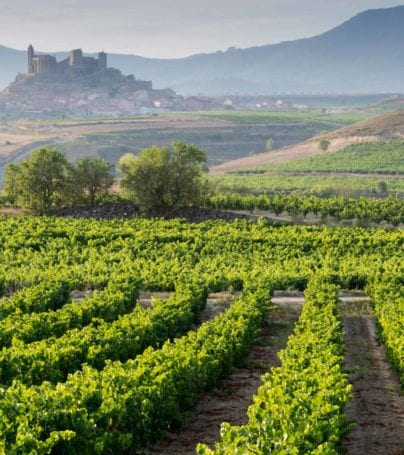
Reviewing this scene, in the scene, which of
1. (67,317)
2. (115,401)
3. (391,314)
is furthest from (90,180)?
(115,401)

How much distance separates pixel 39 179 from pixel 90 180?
525 cm

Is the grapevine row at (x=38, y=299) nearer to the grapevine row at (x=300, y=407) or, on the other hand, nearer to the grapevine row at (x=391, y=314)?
the grapevine row at (x=300, y=407)

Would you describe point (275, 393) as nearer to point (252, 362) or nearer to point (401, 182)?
point (252, 362)

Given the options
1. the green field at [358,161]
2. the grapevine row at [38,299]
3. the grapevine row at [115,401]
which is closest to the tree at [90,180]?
the grapevine row at [38,299]

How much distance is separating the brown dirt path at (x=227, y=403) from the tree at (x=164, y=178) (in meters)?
44.7

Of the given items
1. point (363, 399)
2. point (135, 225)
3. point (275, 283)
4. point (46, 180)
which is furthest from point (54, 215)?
point (363, 399)

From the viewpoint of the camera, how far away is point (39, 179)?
277 feet

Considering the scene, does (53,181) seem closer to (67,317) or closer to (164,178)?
(164,178)

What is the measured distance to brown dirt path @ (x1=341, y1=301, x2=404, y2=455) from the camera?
74.3ft

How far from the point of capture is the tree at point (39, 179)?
83438 millimetres

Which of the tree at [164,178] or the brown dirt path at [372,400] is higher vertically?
the tree at [164,178]

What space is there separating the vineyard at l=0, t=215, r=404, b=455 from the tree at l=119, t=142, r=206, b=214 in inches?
377

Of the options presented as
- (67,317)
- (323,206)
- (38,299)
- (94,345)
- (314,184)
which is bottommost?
(314,184)

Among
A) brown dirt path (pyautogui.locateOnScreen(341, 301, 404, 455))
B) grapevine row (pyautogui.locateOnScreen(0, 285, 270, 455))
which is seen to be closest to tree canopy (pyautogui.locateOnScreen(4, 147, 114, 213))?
brown dirt path (pyautogui.locateOnScreen(341, 301, 404, 455))
